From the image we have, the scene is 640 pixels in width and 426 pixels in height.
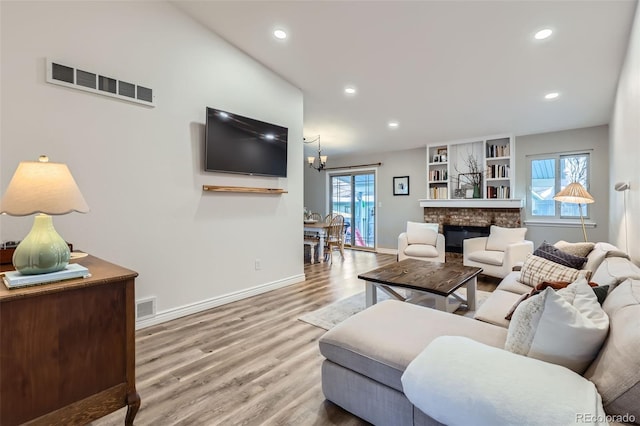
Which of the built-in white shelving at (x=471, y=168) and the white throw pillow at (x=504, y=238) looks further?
the built-in white shelving at (x=471, y=168)

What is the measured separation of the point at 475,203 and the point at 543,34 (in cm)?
359

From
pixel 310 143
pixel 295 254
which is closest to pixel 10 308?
pixel 295 254

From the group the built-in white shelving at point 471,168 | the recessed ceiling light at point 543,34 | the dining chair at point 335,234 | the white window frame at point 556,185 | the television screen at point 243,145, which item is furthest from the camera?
the dining chair at point 335,234

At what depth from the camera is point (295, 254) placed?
4078mm

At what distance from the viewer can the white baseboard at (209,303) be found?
2660 mm

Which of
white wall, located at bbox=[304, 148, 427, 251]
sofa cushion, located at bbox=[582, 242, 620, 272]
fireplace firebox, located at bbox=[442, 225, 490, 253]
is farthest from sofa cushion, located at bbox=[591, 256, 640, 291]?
white wall, located at bbox=[304, 148, 427, 251]

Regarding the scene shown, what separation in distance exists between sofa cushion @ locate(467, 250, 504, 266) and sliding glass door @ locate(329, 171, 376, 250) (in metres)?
3.24

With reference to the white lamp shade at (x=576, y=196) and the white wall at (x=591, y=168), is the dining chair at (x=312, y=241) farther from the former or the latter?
the white wall at (x=591, y=168)

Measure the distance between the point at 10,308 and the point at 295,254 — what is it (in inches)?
120

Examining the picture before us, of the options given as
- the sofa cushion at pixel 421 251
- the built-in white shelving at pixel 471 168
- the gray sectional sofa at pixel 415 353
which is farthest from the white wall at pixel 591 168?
the gray sectional sofa at pixel 415 353

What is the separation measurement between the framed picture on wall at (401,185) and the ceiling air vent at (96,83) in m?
5.61

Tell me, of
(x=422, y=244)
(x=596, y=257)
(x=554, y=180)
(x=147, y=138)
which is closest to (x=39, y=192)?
(x=147, y=138)

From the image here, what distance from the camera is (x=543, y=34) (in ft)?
8.57

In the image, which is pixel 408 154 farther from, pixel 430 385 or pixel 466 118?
pixel 430 385
